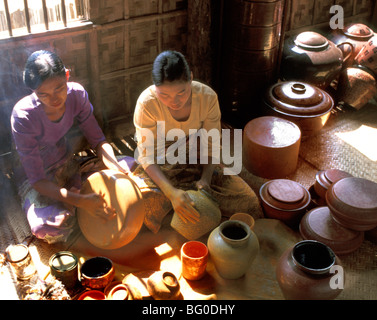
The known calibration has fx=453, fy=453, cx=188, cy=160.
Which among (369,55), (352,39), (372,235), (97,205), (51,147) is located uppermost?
(352,39)

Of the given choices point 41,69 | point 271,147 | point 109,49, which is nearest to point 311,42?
point 271,147

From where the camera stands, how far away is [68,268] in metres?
3.10

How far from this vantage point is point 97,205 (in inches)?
131

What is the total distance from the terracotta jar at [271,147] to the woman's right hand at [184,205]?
1.23m

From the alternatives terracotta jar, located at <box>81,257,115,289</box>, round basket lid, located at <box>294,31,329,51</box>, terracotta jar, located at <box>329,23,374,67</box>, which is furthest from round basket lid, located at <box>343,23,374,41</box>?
terracotta jar, located at <box>81,257,115,289</box>

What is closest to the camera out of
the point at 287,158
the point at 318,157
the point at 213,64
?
the point at 287,158

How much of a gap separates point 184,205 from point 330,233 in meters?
1.16

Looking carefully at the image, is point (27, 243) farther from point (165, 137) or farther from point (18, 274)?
point (165, 137)

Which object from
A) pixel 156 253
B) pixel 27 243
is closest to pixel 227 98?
pixel 156 253

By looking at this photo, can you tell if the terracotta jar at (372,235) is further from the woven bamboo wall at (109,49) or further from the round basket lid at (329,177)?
the woven bamboo wall at (109,49)

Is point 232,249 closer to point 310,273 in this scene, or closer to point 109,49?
point 310,273

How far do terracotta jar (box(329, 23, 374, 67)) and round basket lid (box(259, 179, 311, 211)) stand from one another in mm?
2480

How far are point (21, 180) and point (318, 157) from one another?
9.61 ft

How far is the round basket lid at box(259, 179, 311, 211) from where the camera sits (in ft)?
12.2
